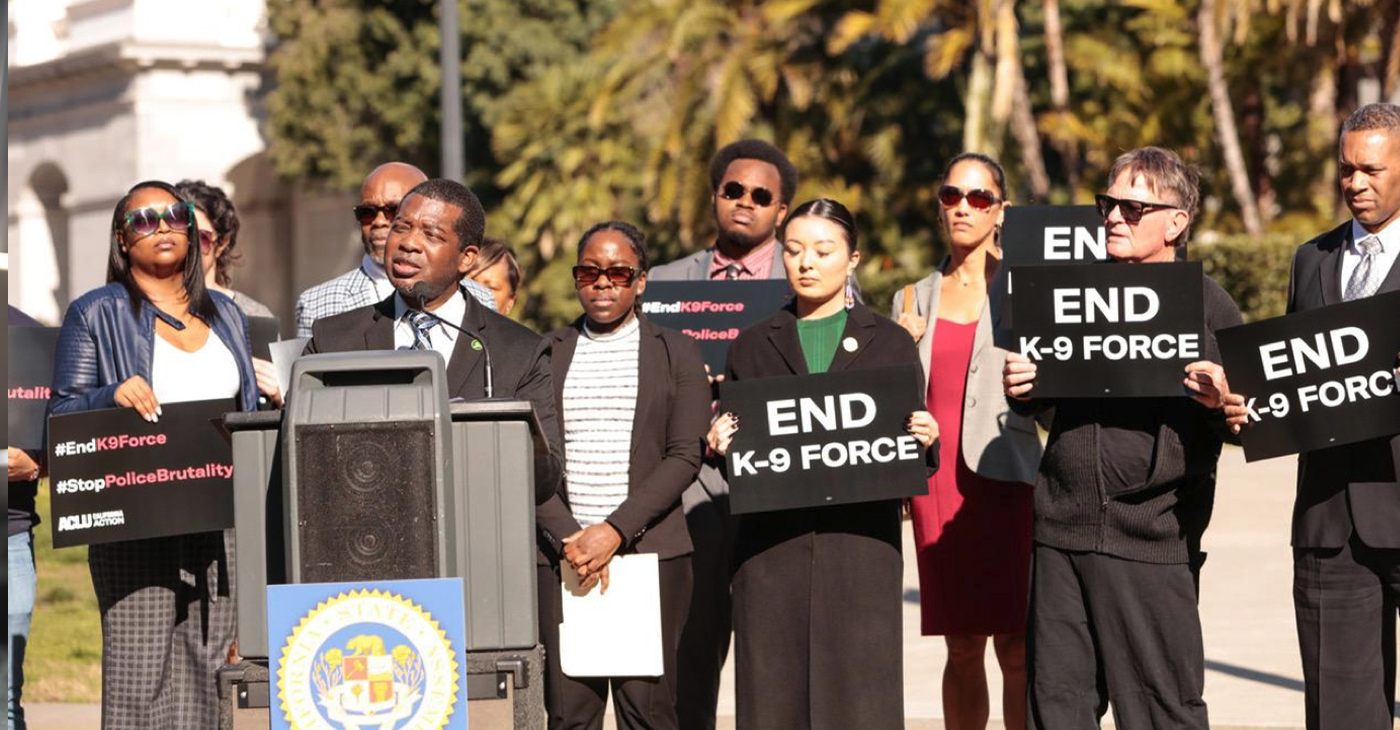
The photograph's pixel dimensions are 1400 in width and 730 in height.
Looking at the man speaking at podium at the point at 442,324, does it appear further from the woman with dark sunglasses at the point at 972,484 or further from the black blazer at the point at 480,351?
the woman with dark sunglasses at the point at 972,484

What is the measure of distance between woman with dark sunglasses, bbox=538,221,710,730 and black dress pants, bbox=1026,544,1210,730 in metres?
1.25

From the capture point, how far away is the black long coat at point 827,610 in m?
6.63

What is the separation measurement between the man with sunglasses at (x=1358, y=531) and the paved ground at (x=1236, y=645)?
2.44 m

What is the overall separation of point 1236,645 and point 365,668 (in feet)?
22.8

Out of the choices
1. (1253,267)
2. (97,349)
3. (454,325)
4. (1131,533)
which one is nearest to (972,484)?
(1131,533)

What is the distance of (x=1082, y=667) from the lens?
20.6 feet

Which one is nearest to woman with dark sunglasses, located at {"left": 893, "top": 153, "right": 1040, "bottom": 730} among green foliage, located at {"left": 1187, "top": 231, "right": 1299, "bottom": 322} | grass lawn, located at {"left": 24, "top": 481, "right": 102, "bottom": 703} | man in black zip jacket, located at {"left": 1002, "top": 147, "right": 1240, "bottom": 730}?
man in black zip jacket, located at {"left": 1002, "top": 147, "right": 1240, "bottom": 730}

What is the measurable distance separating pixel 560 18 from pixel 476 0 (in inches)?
60.2

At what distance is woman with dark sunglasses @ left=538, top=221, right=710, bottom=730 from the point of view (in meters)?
6.79

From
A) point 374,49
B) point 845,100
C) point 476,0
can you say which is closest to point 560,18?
point 476,0

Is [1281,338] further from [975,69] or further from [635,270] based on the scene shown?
[975,69]

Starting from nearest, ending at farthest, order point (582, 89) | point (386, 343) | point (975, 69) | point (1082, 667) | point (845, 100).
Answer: point (386, 343) < point (1082, 667) < point (975, 69) < point (845, 100) < point (582, 89)

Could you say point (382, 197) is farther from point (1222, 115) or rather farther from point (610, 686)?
point (1222, 115)

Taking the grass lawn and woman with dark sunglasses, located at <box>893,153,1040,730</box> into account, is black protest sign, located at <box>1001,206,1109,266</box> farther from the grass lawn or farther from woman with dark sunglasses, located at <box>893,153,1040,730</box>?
the grass lawn
